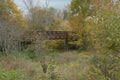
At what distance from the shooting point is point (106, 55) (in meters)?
8.84

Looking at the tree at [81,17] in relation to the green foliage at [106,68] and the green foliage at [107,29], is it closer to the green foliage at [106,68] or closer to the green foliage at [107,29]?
the green foliage at [107,29]

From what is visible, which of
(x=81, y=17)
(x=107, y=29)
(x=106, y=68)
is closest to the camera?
(x=106, y=68)

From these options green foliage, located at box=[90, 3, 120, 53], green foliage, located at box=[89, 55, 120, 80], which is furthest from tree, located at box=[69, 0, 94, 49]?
green foliage, located at box=[89, 55, 120, 80]

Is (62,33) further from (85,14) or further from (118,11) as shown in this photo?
(118,11)

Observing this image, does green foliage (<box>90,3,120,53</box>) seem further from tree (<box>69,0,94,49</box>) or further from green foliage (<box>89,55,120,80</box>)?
tree (<box>69,0,94,49</box>)

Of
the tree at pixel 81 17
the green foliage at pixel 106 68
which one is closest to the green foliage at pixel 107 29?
the green foliage at pixel 106 68

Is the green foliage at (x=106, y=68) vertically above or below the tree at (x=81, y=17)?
below

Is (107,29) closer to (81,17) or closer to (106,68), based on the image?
(106,68)

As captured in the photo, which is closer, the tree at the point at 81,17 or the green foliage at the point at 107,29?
the green foliage at the point at 107,29

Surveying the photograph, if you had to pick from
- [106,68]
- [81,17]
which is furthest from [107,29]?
[81,17]

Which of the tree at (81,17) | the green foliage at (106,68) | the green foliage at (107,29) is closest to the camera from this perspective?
the green foliage at (106,68)

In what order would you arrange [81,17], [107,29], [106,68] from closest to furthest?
[106,68]
[107,29]
[81,17]

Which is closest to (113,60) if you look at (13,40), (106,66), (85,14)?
(106,66)

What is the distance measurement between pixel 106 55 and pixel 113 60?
1.26ft
